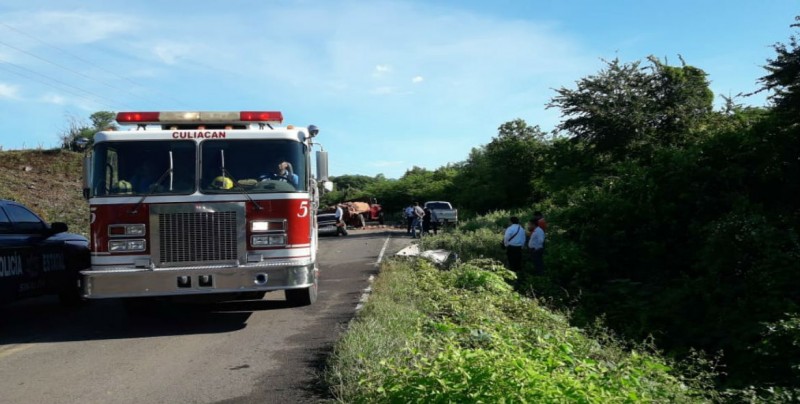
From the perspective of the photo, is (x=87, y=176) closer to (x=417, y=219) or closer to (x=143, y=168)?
(x=143, y=168)

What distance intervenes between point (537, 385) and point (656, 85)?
21229 millimetres

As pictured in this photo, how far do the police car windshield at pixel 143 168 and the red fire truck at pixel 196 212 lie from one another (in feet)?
0.04

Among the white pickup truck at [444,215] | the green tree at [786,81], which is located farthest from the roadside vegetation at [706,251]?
the white pickup truck at [444,215]

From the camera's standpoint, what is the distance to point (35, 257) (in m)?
9.37

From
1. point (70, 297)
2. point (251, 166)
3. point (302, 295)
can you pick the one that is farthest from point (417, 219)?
point (251, 166)

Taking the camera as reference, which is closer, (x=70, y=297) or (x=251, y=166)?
(x=251, y=166)

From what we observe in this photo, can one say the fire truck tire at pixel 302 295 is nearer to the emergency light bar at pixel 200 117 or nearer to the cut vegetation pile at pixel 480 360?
the cut vegetation pile at pixel 480 360

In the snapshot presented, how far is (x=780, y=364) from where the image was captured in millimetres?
7641

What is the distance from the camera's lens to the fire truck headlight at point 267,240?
329 inches

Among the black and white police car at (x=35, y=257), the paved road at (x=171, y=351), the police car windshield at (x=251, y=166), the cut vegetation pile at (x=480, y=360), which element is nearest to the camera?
the cut vegetation pile at (x=480, y=360)

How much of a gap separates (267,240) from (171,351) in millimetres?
1812

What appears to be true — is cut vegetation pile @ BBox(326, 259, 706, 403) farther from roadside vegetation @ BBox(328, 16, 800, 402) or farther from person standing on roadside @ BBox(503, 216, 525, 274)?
person standing on roadside @ BBox(503, 216, 525, 274)

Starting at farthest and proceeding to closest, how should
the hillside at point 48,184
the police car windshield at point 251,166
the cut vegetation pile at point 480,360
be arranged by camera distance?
the hillside at point 48,184, the police car windshield at point 251,166, the cut vegetation pile at point 480,360

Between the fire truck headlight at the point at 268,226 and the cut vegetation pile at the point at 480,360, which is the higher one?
the fire truck headlight at the point at 268,226
